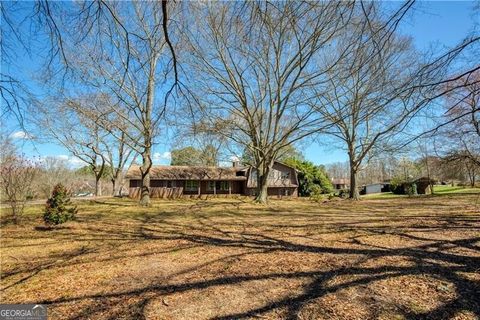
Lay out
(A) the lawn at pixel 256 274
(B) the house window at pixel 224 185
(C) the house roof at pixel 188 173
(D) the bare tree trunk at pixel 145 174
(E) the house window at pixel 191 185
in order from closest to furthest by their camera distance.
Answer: (A) the lawn at pixel 256 274 < (D) the bare tree trunk at pixel 145 174 < (C) the house roof at pixel 188 173 < (E) the house window at pixel 191 185 < (B) the house window at pixel 224 185

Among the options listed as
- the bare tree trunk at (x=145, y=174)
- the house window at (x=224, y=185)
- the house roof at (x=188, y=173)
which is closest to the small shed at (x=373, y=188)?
the house roof at (x=188, y=173)

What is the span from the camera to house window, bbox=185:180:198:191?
3672 cm

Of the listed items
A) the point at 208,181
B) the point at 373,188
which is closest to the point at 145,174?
the point at 208,181

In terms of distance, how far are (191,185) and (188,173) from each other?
152cm

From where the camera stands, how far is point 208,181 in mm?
37562

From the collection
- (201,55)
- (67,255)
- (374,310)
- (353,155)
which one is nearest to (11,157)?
(67,255)

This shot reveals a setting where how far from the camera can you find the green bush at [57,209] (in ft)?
33.6

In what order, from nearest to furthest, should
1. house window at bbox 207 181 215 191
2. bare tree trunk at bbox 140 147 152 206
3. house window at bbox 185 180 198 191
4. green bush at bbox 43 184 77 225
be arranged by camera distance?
green bush at bbox 43 184 77 225 → bare tree trunk at bbox 140 147 152 206 → house window at bbox 185 180 198 191 → house window at bbox 207 181 215 191

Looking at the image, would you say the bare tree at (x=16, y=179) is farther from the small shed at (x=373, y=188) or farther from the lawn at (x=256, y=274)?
the small shed at (x=373, y=188)

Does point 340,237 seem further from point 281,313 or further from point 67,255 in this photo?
point 67,255

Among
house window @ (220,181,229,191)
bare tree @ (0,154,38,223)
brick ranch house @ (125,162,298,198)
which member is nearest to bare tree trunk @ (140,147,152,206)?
bare tree @ (0,154,38,223)

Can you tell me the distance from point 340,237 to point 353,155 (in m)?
20.4

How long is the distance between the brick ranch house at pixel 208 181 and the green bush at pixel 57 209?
24.0 meters

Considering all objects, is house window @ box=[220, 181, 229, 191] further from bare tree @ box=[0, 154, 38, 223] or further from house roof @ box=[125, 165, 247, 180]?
bare tree @ box=[0, 154, 38, 223]
